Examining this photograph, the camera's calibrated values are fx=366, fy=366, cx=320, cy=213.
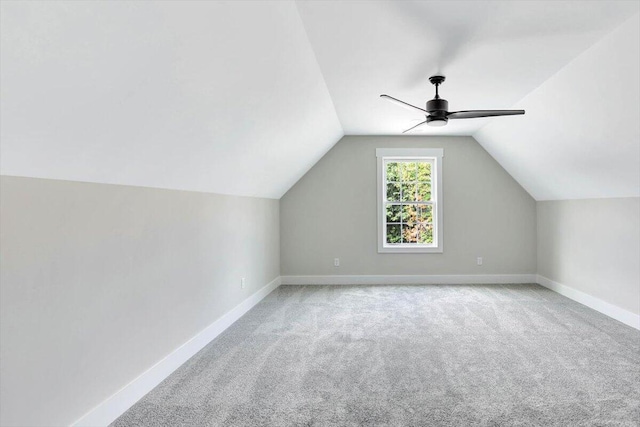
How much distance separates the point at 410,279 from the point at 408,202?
1248 millimetres

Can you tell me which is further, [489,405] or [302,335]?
[302,335]

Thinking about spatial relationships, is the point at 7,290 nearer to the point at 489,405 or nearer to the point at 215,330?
the point at 215,330

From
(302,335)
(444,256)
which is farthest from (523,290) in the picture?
(302,335)

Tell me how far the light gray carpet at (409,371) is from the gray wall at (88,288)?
1.28ft

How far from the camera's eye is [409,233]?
6.05 metres

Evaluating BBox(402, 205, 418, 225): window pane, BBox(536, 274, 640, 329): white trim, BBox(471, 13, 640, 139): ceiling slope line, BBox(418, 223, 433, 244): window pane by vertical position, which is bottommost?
BBox(536, 274, 640, 329): white trim

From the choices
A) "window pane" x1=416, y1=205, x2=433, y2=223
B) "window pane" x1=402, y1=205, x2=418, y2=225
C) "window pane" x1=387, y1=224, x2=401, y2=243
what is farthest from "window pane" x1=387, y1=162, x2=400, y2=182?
"window pane" x1=387, y1=224, x2=401, y2=243

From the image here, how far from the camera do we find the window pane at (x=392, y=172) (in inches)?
238

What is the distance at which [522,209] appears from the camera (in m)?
5.82

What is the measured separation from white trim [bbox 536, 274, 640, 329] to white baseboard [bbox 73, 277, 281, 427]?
4.07 meters

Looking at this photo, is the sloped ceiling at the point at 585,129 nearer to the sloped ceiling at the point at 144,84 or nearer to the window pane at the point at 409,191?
the window pane at the point at 409,191

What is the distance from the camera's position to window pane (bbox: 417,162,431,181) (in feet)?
19.8

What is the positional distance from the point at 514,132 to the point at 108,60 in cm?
456

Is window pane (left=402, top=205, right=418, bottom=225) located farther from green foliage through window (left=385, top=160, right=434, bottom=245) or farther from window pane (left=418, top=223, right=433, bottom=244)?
window pane (left=418, top=223, right=433, bottom=244)
